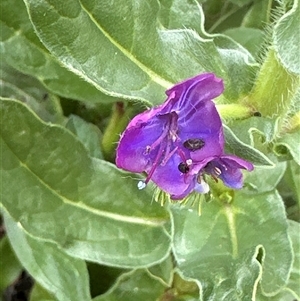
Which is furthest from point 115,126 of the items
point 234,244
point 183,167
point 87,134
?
point 183,167

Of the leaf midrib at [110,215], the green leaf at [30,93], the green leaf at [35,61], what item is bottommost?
the leaf midrib at [110,215]

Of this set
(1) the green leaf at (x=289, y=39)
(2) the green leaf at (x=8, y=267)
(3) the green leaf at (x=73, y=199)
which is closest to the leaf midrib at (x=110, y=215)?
(3) the green leaf at (x=73, y=199)

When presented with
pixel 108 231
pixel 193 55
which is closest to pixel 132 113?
pixel 108 231

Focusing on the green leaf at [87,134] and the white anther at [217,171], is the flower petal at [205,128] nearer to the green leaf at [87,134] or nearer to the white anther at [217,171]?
the white anther at [217,171]

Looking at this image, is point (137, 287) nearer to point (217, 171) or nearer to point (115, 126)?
point (115, 126)

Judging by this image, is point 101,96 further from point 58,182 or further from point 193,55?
point 193,55

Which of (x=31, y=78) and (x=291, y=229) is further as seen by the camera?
(x=31, y=78)
